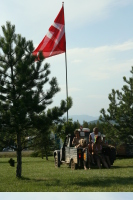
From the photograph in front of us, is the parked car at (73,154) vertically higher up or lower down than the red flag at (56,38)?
lower down

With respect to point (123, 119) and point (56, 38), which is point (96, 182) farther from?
point (123, 119)

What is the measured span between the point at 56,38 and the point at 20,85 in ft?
9.22

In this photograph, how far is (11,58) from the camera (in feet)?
46.2

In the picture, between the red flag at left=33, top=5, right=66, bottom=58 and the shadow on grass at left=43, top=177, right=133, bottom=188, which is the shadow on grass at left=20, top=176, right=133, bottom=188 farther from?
the red flag at left=33, top=5, right=66, bottom=58

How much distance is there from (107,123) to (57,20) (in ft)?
33.7

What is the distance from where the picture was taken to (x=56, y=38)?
50.8 ft

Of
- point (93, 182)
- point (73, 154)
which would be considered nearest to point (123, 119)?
point (73, 154)

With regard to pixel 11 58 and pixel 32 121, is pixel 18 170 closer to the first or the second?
pixel 32 121

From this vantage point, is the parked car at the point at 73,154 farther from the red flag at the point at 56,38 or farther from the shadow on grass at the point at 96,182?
the red flag at the point at 56,38

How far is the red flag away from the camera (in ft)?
49.7

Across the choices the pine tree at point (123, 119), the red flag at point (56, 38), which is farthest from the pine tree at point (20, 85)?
the pine tree at point (123, 119)

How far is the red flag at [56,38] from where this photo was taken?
1514cm

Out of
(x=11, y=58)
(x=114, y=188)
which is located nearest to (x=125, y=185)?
(x=114, y=188)

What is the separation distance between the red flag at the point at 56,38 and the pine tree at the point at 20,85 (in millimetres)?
1021
